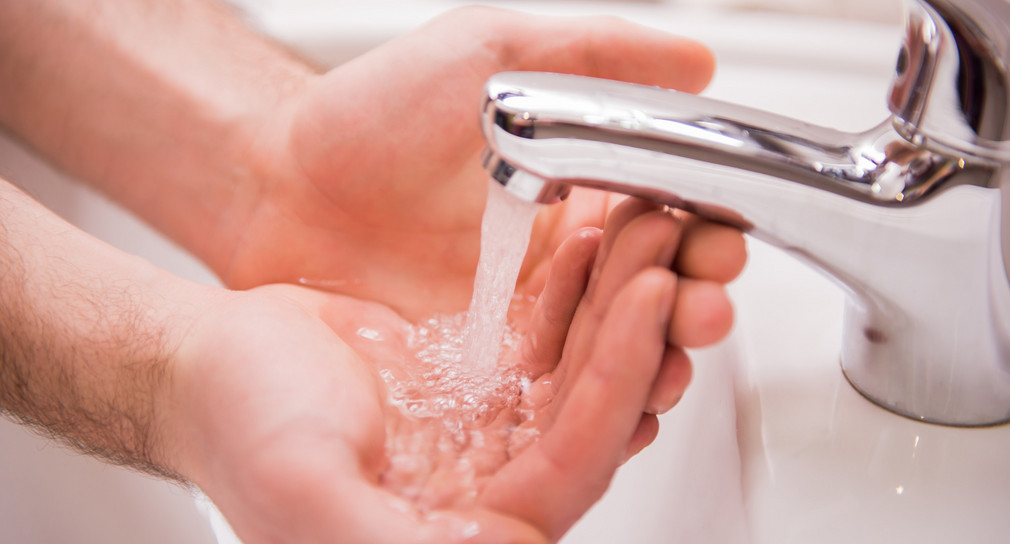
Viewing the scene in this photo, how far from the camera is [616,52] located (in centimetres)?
44

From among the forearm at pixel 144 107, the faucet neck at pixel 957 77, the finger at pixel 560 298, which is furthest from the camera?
the forearm at pixel 144 107

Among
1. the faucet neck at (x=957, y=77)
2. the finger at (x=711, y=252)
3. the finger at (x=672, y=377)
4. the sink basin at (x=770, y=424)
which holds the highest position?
the faucet neck at (x=957, y=77)

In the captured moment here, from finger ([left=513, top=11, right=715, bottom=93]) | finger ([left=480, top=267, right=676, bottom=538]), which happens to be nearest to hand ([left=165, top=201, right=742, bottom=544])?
finger ([left=480, top=267, right=676, bottom=538])

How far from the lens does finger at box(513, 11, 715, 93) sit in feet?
1.40

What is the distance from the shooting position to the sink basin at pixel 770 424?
0.31 metres

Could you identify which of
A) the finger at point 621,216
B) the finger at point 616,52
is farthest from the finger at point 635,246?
the finger at point 616,52

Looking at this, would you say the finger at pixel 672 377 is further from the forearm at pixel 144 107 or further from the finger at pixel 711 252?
the forearm at pixel 144 107

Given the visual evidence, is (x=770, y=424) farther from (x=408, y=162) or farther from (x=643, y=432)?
(x=408, y=162)

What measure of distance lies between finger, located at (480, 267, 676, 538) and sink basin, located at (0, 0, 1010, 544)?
0.08 meters

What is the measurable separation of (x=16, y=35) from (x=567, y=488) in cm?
55

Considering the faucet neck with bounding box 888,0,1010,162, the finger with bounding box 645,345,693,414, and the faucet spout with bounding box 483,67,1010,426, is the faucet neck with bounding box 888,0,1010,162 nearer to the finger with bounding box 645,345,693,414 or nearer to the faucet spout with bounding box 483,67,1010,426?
the faucet spout with bounding box 483,67,1010,426

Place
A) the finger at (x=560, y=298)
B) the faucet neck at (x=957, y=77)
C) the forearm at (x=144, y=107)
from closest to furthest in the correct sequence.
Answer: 1. the faucet neck at (x=957, y=77)
2. the finger at (x=560, y=298)
3. the forearm at (x=144, y=107)

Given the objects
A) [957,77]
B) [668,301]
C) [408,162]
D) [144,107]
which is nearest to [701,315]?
[668,301]

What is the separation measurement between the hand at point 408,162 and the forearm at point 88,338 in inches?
4.6
